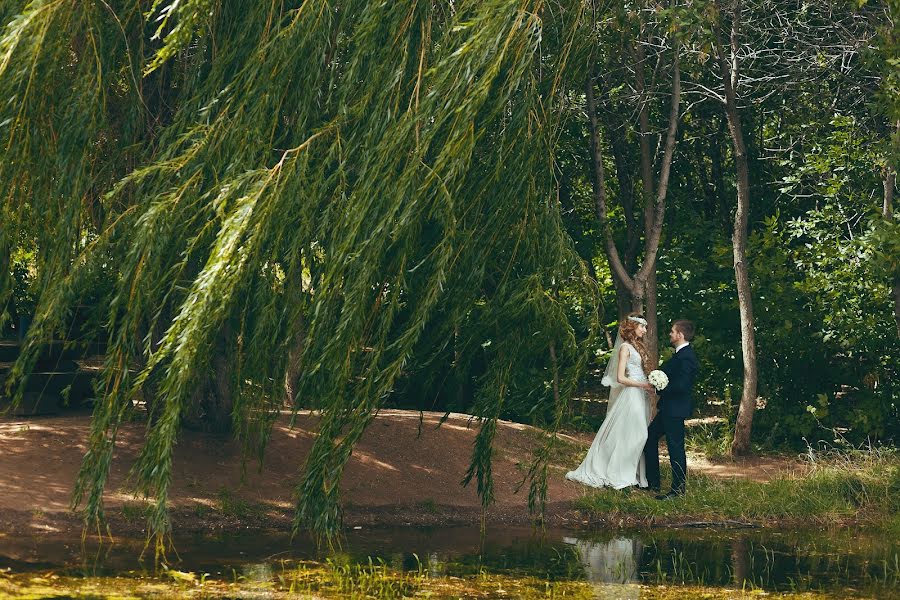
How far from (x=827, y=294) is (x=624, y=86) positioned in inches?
145

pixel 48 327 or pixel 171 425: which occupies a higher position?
pixel 48 327

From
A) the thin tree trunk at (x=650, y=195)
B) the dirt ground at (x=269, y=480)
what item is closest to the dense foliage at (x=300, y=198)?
the dirt ground at (x=269, y=480)

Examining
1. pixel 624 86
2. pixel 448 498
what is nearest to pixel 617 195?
pixel 624 86

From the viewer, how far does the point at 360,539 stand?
9.44m

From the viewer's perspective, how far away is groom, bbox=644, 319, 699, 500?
11609mm

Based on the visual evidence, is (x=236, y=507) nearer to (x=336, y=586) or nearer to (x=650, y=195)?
(x=336, y=586)

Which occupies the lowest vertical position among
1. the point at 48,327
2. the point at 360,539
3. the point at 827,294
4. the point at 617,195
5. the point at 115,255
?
the point at 360,539

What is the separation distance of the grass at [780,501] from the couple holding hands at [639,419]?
0.29 meters

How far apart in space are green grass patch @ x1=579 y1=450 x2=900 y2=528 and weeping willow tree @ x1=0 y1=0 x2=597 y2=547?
2.68 m

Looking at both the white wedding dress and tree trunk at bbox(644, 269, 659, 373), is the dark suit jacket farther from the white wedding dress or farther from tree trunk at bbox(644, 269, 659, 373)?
tree trunk at bbox(644, 269, 659, 373)

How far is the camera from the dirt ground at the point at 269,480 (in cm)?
966

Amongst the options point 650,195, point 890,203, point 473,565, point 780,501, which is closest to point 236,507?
point 473,565

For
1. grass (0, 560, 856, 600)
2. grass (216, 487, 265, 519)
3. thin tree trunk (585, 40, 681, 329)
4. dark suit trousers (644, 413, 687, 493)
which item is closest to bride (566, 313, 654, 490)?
dark suit trousers (644, 413, 687, 493)

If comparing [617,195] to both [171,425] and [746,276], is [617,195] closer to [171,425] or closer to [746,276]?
[746,276]
